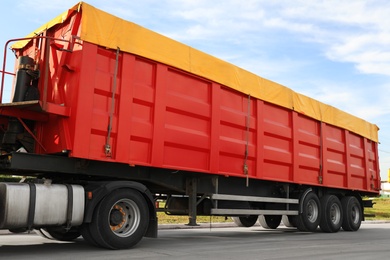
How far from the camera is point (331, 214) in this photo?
477 inches

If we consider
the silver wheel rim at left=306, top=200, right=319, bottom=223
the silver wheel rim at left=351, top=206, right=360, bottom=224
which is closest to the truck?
the silver wheel rim at left=306, top=200, right=319, bottom=223

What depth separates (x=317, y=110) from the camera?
1187 cm

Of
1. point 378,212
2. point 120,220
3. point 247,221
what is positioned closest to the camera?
point 120,220

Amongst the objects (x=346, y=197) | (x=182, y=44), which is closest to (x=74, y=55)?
(x=182, y=44)

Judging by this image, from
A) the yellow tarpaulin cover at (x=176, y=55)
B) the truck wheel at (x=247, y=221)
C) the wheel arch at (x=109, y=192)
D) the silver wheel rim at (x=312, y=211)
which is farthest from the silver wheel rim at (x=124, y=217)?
the truck wheel at (x=247, y=221)

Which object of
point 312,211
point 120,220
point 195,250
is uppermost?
point 312,211

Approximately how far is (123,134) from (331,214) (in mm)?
7637

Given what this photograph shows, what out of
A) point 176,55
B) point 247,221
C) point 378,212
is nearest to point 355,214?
point 247,221

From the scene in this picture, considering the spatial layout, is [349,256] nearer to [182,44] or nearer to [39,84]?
[182,44]

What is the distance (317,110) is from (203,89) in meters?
4.75

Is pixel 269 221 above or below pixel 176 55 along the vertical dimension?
below

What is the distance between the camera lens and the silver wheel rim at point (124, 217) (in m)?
6.71

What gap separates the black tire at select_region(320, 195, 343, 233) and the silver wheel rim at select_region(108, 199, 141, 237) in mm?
6652

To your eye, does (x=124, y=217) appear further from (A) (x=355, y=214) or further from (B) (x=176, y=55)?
(A) (x=355, y=214)
